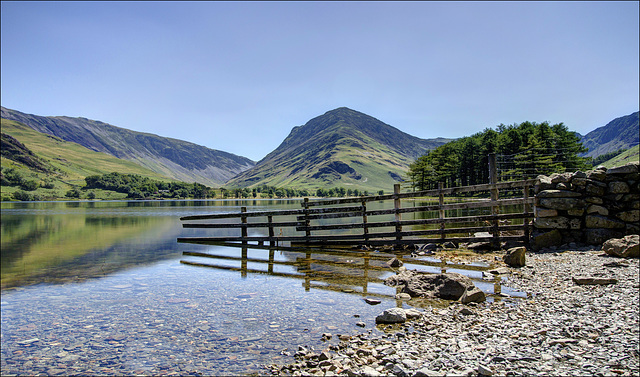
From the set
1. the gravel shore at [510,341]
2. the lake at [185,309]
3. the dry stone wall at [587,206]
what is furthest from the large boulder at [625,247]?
the lake at [185,309]

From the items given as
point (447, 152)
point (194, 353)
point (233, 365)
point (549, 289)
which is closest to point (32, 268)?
point (194, 353)

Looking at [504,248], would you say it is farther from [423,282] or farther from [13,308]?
[13,308]

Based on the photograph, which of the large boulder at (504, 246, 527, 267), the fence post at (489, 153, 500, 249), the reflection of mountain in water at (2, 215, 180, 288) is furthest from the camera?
the fence post at (489, 153, 500, 249)

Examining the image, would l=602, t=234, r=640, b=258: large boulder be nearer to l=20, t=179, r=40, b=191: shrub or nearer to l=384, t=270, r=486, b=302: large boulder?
l=384, t=270, r=486, b=302: large boulder

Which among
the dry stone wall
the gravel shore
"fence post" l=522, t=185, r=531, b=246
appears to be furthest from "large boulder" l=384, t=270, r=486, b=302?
"fence post" l=522, t=185, r=531, b=246

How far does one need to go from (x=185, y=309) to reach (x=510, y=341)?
782 cm

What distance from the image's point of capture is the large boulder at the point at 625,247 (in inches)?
411

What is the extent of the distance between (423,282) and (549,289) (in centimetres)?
323

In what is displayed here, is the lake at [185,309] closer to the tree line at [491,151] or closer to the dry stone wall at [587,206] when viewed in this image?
the dry stone wall at [587,206]

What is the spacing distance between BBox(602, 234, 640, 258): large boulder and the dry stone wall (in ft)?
5.58

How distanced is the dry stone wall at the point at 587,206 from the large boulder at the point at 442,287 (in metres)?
7.28

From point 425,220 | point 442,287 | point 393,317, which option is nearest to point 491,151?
point 425,220

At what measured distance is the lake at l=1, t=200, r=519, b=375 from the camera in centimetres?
611

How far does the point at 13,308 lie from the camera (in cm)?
930
